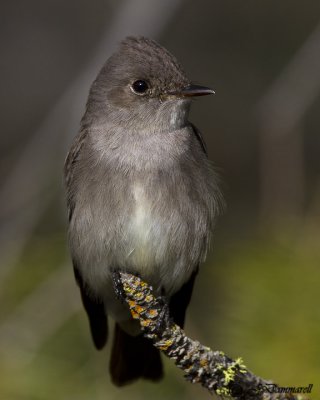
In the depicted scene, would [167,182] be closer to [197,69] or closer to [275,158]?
[275,158]

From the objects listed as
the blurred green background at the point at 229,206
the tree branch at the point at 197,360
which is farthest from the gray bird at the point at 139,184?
the tree branch at the point at 197,360

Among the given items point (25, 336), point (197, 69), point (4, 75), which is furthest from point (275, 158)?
point (4, 75)

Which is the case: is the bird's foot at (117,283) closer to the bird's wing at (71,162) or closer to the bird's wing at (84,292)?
the bird's wing at (84,292)

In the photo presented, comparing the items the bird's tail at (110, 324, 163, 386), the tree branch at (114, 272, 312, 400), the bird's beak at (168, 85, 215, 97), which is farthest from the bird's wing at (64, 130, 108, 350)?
the tree branch at (114, 272, 312, 400)

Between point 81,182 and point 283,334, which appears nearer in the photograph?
point 283,334

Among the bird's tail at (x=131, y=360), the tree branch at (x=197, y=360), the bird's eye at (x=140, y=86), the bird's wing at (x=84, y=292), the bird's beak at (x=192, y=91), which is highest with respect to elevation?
the bird's beak at (x=192, y=91)

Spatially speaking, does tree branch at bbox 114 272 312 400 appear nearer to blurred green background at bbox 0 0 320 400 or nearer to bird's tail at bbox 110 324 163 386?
blurred green background at bbox 0 0 320 400
